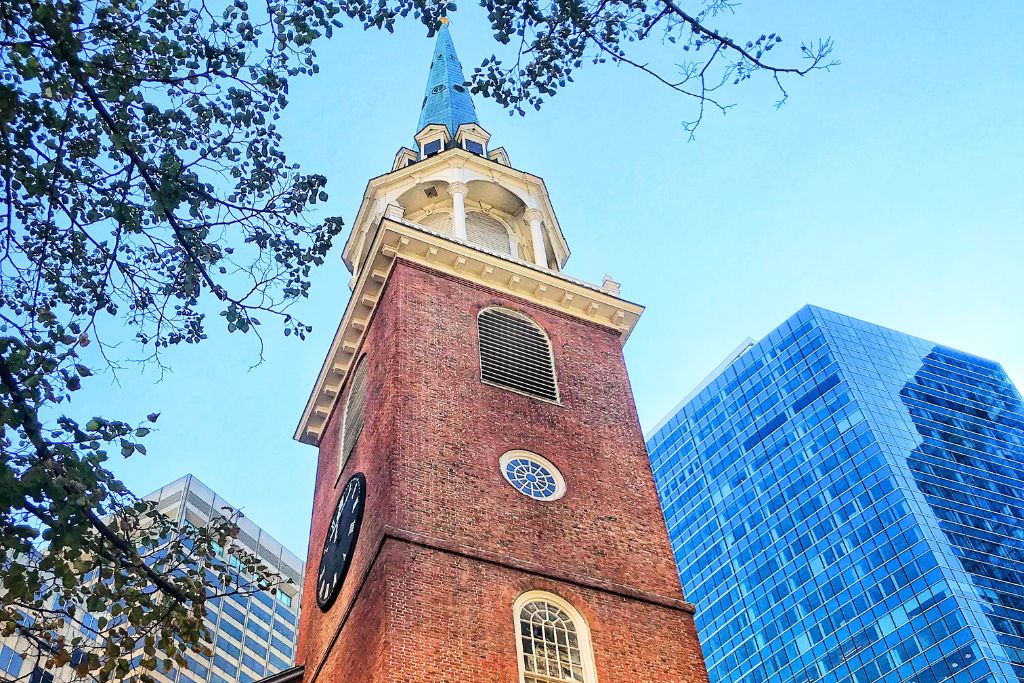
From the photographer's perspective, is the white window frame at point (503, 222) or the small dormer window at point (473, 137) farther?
the small dormer window at point (473, 137)

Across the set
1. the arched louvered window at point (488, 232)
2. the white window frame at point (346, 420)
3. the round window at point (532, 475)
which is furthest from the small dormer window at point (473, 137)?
the round window at point (532, 475)

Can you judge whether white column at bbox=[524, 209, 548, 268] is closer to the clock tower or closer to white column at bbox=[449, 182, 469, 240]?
the clock tower

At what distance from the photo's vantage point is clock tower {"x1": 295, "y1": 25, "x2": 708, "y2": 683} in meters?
15.4

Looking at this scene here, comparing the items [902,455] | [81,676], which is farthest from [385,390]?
[902,455]

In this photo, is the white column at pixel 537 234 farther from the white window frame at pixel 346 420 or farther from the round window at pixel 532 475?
the round window at pixel 532 475

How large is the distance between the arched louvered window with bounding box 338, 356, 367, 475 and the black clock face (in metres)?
1.40

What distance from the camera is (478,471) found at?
58.6ft

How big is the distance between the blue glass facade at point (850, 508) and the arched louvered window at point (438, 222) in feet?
134

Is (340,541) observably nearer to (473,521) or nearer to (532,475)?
(473,521)

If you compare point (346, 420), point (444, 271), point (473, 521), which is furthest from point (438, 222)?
point (473, 521)

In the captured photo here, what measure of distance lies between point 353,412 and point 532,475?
5.34 m

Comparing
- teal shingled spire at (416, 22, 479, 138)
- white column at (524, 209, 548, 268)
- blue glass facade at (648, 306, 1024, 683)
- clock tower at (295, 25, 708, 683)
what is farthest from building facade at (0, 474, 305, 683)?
clock tower at (295, 25, 708, 683)

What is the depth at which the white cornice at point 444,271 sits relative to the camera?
2242 centimetres

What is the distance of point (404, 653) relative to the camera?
46.9 ft
